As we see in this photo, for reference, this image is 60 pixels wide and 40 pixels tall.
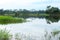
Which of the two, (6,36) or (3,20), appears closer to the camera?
(6,36)

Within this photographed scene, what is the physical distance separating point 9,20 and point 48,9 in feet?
122

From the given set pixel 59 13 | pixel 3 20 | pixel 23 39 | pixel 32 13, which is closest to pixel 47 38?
pixel 23 39

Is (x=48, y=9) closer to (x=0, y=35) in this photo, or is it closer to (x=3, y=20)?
(x=3, y=20)

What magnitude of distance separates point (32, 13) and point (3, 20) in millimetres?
50147

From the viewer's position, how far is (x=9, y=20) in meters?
31.8

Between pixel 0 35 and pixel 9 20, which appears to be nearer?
pixel 0 35

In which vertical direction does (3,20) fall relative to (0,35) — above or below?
below

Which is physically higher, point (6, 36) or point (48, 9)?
point (6, 36)

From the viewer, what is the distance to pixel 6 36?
33.4 ft

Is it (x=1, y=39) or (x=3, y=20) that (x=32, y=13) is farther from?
(x=1, y=39)

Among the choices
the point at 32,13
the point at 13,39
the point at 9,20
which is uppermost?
the point at 13,39

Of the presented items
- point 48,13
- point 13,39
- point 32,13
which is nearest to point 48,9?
point 48,13

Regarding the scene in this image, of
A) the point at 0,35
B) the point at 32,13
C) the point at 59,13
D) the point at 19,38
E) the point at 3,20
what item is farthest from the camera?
the point at 32,13

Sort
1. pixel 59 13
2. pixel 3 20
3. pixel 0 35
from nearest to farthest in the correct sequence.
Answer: pixel 0 35 < pixel 3 20 < pixel 59 13
